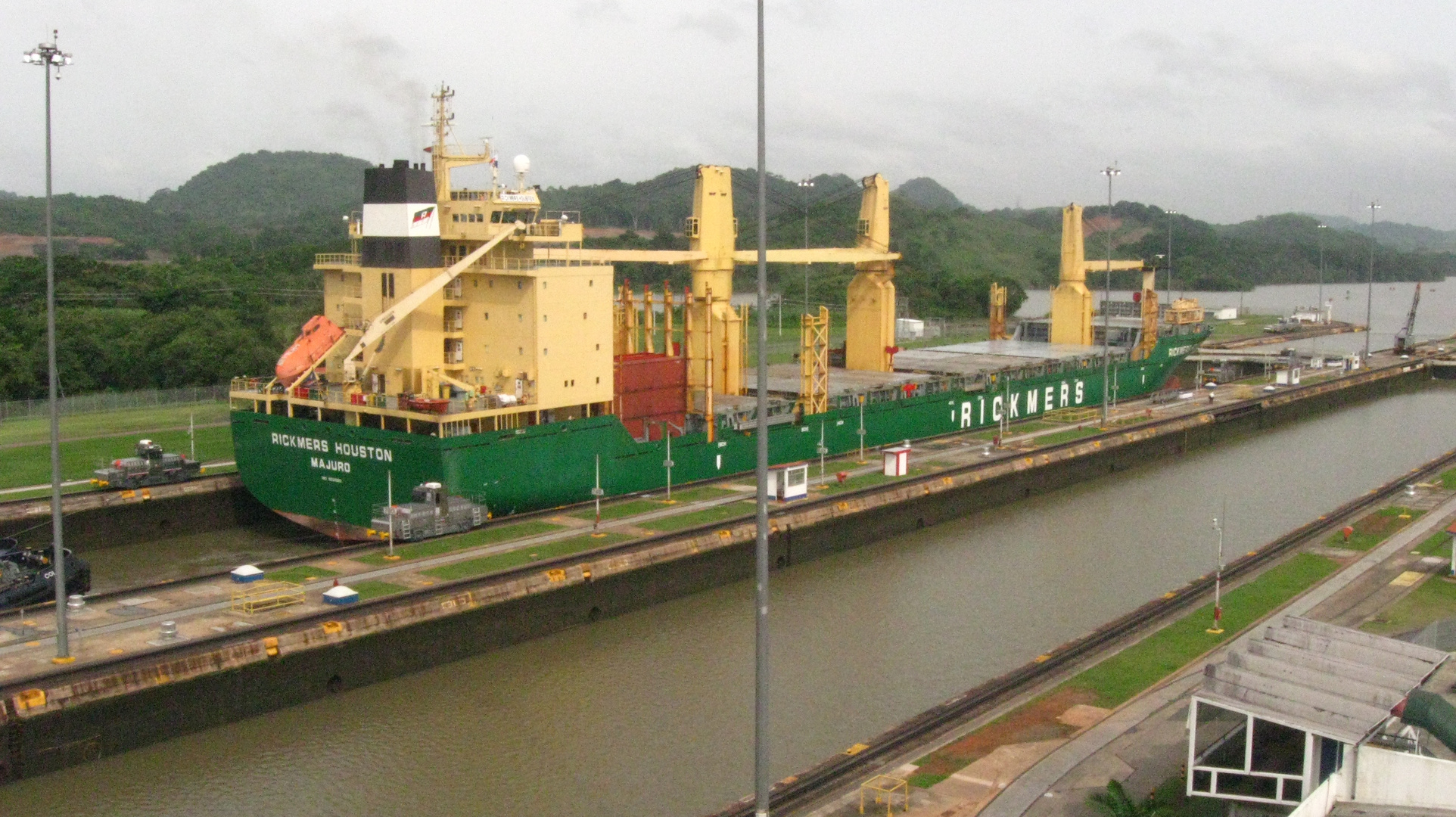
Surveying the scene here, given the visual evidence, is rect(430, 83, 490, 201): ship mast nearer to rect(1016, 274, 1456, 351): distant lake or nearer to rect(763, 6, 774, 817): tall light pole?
rect(763, 6, 774, 817): tall light pole

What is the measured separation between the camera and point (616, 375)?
35719 mm

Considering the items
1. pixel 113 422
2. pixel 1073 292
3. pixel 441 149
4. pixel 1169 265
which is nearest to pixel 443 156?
pixel 441 149

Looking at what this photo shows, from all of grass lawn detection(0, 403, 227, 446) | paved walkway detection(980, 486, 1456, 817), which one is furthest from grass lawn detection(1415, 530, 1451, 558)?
grass lawn detection(0, 403, 227, 446)

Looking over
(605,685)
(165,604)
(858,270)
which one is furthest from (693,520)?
(858,270)

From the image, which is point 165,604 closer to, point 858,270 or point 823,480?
point 823,480

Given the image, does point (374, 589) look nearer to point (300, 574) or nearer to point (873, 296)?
point (300, 574)

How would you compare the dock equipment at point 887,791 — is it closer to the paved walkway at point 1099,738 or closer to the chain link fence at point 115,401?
the paved walkway at point 1099,738

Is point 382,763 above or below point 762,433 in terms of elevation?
below

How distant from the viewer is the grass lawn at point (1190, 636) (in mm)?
20594

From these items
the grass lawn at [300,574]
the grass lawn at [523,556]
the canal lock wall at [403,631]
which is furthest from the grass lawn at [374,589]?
the grass lawn at [523,556]

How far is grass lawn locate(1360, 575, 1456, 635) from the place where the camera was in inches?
897

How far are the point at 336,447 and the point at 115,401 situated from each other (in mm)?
23601

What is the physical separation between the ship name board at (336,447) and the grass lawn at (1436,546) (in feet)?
78.5

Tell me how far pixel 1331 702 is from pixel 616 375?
23.7 m
